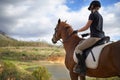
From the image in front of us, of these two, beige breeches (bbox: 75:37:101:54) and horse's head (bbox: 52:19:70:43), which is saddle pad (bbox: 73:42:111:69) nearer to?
beige breeches (bbox: 75:37:101:54)

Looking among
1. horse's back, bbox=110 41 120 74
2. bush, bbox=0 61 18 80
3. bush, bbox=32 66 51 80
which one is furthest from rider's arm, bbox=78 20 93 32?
bush, bbox=0 61 18 80

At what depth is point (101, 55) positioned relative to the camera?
7.04 m

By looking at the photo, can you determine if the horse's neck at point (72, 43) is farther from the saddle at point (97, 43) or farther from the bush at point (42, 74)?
the bush at point (42, 74)

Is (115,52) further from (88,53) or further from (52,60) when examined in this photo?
(52,60)

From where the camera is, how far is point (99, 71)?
23.6 ft

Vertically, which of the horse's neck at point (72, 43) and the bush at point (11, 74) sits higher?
the horse's neck at point (72, 43)

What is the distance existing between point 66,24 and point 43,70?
27863mm

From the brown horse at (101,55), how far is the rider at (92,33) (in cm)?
27

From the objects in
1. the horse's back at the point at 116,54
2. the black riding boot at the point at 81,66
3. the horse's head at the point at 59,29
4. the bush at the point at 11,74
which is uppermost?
the horse's head at the point at 59,29

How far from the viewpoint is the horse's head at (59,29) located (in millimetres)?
9078

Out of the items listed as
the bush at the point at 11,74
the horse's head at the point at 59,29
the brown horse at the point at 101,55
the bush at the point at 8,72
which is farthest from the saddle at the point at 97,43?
the bush at the point at 8,72

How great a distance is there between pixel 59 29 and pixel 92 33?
1697mm

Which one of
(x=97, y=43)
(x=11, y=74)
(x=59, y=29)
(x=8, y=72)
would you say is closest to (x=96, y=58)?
(x=97, y=43)

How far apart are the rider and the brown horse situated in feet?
0.88
